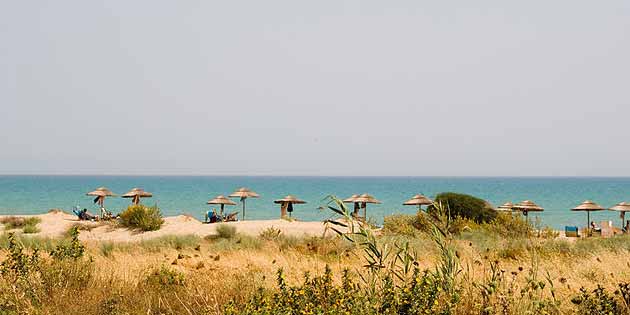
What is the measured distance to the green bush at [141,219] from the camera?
25453mm

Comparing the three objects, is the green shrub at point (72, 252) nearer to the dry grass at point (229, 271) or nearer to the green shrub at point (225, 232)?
the dry grass at point (229, 271)

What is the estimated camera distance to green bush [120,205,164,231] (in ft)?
83.5

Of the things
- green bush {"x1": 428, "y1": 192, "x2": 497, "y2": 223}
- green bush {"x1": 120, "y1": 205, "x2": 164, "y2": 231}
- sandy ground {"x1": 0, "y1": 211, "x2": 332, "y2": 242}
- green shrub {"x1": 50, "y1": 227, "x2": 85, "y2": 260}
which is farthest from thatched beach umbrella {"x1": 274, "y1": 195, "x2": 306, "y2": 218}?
green shrub {"x1": 50, "y1": 227, "x2": 85, "y2": 260}

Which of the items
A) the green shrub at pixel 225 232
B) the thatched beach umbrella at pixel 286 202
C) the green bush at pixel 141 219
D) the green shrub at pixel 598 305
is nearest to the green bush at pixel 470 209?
the green shrub at pixel 225 232

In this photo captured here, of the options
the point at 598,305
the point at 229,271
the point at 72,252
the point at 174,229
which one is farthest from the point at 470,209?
the point at 598,305

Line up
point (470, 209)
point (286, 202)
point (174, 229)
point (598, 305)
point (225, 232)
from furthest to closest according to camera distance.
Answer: point (286, 202) → point (174, 229) → point (470, 209) → point (225, 232) → point (598, 305)

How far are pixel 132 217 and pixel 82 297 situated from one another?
1981 cm

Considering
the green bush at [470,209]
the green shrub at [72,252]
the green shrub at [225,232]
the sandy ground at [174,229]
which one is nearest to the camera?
the green shrub at [72,252]

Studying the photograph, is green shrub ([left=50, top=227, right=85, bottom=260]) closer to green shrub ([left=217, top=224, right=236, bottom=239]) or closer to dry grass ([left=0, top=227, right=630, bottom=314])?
dry grass ([left=0, top=227, right=630, bottom=314])

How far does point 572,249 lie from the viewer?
565 inches

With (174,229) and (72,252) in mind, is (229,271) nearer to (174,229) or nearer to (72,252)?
(72,252)

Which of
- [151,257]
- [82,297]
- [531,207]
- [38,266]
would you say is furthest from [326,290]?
[531,207]

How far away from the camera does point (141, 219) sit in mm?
25734

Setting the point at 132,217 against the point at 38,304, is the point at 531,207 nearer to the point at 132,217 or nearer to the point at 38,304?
the point at 132,217
